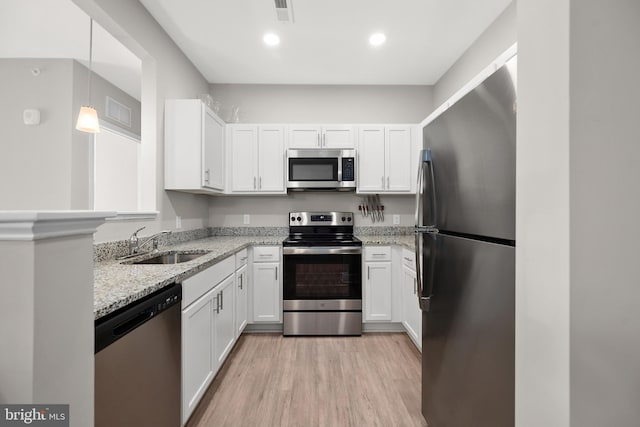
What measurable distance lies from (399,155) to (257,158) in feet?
5.18

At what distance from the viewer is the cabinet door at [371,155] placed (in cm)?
335

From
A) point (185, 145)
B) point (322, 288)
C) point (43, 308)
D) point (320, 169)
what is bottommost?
point (322, 288)

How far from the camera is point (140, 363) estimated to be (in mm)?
1181

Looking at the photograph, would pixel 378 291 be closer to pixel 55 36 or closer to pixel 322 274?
pixel 322 274

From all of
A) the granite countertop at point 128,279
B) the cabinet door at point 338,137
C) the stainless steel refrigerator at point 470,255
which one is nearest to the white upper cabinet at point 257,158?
the cabinet door at point 338,137

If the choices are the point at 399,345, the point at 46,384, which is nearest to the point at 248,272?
the point at 399,345

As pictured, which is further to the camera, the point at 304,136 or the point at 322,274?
the point at 304,136

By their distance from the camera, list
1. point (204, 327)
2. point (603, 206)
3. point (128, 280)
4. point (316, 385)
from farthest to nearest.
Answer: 1. point (316, 385)
2. point (204, 327)
3. point (128, 280)
4. point (603, 206)

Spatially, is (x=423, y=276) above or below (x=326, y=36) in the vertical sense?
below

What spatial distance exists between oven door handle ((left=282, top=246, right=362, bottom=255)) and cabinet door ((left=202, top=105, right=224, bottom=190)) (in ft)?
3.17

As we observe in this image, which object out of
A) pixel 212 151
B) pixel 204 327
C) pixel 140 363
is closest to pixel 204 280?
pixel 204 327

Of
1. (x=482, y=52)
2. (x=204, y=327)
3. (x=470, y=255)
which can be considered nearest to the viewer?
(x=470, y=255)

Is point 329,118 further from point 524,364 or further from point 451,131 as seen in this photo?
point 524,364

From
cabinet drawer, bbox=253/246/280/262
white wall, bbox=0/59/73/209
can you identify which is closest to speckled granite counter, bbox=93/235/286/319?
cabinet drawer, bbox=253/246/280/262
